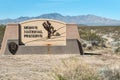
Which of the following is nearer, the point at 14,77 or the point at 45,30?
the point at 14,77

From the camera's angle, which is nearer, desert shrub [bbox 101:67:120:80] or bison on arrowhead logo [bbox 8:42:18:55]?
desert shrub [bbox 101:67:120:80]

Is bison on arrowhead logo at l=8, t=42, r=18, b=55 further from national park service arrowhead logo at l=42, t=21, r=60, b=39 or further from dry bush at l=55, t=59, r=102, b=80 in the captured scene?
dry bush at l=55, t=59, r=102, b=80

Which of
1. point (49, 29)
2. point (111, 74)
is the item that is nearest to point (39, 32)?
point (49, 29)

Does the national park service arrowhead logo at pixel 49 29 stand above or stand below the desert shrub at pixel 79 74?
above

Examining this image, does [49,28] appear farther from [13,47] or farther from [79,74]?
[79,74]

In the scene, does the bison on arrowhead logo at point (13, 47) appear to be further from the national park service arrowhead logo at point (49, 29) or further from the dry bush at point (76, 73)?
the dry bush at point (76, 73)

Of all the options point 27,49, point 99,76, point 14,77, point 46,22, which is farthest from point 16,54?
point 99,76

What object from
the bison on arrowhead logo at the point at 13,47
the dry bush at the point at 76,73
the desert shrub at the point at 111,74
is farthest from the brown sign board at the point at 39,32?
the dry bush at the point at 76,73

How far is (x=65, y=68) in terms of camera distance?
1070 centimetres

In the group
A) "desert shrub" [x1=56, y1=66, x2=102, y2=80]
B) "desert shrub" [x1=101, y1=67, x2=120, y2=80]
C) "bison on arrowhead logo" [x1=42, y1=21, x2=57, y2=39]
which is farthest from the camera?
"bison on arrowhead logo" [x1=42, y1=21, x2=57, y2=39]

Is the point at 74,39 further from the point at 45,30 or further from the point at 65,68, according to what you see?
the point at 65,68

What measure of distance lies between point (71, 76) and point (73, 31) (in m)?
17.0

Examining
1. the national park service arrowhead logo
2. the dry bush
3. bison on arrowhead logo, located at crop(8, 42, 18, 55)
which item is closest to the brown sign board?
the national park service arrowhead logo

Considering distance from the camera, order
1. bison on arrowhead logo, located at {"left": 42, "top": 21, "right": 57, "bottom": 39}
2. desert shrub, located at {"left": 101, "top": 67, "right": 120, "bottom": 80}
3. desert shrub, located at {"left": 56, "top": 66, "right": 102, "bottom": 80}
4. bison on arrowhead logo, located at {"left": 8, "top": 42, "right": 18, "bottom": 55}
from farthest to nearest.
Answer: bison on arrowhead logo, located at {"left": 42, "top": 21, "right": 57, "bottom": 39} → bison on arrowhead logo, located at {"left": 8, "top": 42, "right": 18, "bottom": 55} → desert shrub, located at {"left": 101, "top": 67, "right": 120, "bottom": 80} → desert shrub, located at {"left": 56, "top": 66, "right": 102, "bottom": 80}
